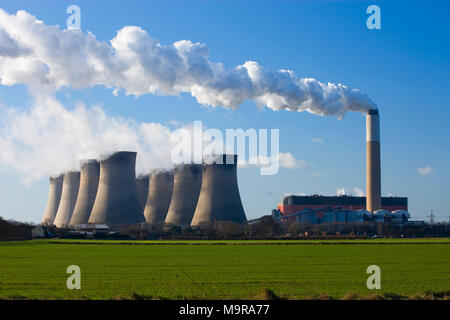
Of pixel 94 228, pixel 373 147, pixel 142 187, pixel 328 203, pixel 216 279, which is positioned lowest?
pixel 216 279

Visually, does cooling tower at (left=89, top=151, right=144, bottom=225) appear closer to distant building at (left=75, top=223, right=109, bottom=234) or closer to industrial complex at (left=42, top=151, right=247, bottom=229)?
industrial complex at (left=42, top=151, right=247, bottom=229)

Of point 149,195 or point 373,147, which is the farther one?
point 149,195

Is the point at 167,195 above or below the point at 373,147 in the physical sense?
below

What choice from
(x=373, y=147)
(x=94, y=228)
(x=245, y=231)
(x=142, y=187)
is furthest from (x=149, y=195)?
(x=373, y=147)

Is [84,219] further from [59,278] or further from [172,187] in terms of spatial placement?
[59,278]

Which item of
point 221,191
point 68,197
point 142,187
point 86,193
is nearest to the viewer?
point 221,191

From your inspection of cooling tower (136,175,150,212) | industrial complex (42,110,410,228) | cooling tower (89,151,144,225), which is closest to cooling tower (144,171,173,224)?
industrial complex (42,110,410,228)

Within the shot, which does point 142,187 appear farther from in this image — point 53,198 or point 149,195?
point 53,198
